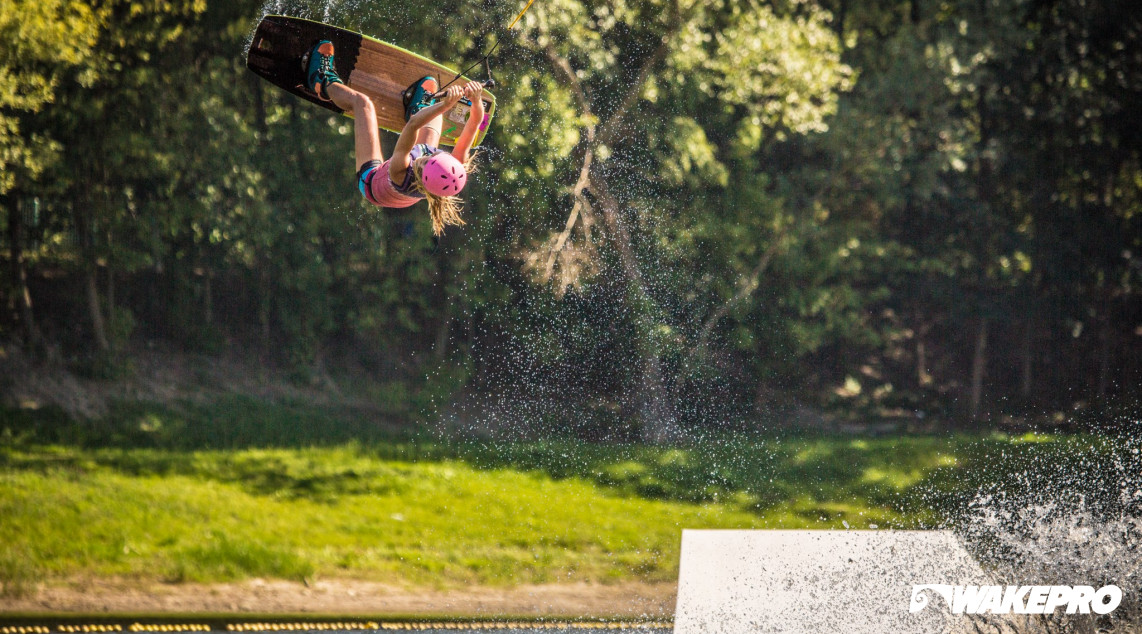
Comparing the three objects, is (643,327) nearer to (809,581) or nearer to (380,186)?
(809,581)

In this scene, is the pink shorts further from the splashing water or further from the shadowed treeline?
the splashing water

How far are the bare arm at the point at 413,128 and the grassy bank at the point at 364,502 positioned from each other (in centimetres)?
249

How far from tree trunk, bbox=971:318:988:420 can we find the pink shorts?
5.06 m

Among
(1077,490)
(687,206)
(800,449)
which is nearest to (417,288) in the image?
(687,206)

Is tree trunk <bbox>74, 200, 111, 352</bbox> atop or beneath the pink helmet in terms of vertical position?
beneath

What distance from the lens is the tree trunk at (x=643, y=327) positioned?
5332 millimetres

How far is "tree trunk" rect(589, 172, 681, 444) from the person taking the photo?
17.5ft

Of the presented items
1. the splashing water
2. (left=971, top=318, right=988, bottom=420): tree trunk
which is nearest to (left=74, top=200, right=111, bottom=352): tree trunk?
the splashing water

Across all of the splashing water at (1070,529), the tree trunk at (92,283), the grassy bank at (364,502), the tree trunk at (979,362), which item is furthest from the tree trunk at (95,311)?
the tree trunk at (979,362)

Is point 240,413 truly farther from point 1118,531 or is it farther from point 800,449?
point 1118,531

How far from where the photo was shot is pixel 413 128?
2.76 meters

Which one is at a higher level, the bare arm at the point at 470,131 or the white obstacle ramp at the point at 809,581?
the bare arm at the point at 470,131

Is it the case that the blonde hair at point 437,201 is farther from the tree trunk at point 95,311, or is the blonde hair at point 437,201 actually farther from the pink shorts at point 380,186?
the tree trunk at point 95,311

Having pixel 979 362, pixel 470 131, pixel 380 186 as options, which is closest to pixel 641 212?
pixel 470 131
